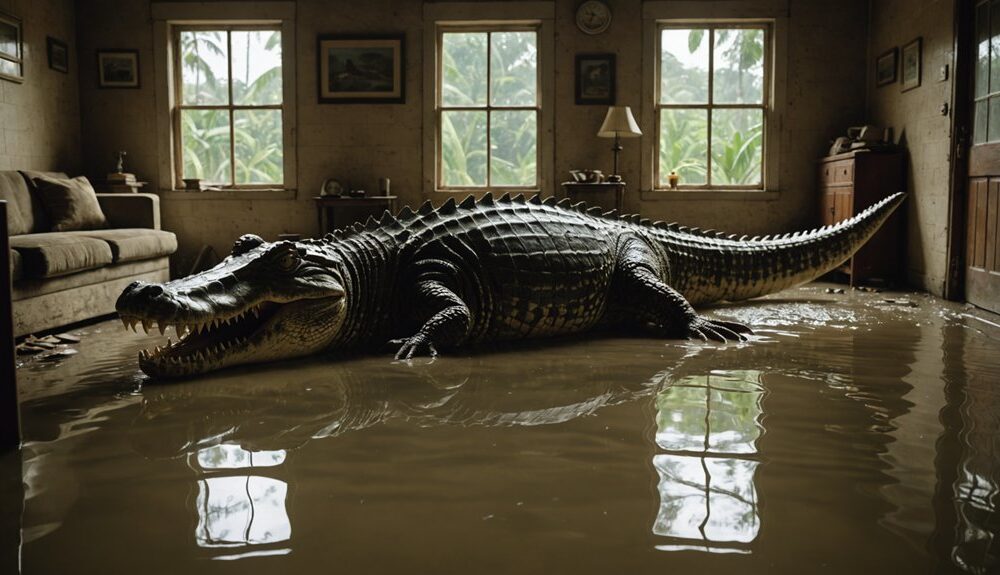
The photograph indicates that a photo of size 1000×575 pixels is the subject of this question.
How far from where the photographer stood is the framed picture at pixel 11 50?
642 centimetres

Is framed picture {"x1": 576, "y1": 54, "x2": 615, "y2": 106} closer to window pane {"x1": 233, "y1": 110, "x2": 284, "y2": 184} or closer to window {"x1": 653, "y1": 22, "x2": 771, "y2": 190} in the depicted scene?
window {"x1": 653, "y1": 22, "x2": 771, "y2": 190}

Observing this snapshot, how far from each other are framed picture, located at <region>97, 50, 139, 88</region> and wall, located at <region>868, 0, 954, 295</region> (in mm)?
7126

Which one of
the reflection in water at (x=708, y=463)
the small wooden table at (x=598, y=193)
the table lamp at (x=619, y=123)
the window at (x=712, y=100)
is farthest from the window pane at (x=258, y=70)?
the reflection in water at (x=708, y=463)

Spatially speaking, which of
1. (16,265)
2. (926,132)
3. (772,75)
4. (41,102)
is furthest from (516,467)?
(41,102)

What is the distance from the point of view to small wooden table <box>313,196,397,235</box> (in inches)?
293

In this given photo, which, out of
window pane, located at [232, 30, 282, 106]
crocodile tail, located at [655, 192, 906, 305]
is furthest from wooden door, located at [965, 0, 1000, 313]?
window pane, located at [232, 30, 282, 106]

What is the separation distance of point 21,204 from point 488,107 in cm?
426

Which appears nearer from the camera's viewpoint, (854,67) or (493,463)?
(493,463)

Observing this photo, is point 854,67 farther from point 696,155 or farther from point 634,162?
point 634,162

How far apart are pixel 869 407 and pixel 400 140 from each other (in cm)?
596

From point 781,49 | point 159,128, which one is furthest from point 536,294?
point 159,128

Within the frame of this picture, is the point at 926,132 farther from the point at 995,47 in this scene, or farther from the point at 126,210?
the point at 126,210

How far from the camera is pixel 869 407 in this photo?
2.66 m

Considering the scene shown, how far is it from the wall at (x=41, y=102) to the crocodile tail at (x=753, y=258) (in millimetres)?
5471
